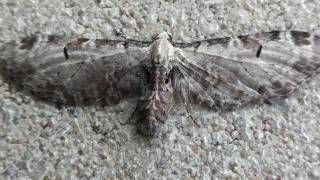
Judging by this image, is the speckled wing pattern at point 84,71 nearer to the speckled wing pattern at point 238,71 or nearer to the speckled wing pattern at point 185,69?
the speckled wing pattern at point 185,69

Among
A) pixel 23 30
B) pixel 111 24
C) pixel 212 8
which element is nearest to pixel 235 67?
pixel 212 8

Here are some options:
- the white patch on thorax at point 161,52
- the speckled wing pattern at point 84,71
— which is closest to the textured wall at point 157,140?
the speckled wing pattern at point 84,71

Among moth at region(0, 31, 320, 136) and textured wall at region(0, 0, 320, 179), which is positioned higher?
moth at region(0, 31, 320, 136)

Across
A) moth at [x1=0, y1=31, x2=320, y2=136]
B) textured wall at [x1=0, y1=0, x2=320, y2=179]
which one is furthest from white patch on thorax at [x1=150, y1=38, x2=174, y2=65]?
textured wall at [x1=0, y1=0, x2=320, y2=179]

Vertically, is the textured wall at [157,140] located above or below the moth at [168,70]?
below

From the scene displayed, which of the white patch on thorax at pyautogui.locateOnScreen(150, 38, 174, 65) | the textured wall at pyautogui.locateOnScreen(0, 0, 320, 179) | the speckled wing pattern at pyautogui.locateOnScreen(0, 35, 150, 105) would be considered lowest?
the textured wall at pyautogui.locateOnScreen(0, 0, 320, 179)

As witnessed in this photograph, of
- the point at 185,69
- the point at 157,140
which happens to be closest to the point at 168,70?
the point at 185,69

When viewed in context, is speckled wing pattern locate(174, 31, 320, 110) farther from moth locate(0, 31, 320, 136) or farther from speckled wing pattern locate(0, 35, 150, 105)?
speckled wing pattern locate(0, 35, 150, 105)

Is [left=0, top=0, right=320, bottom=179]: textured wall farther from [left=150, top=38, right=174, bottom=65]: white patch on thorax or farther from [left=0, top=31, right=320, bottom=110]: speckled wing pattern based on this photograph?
[left=150, top=38, right=174, bottom=65]: white patch on thorax
